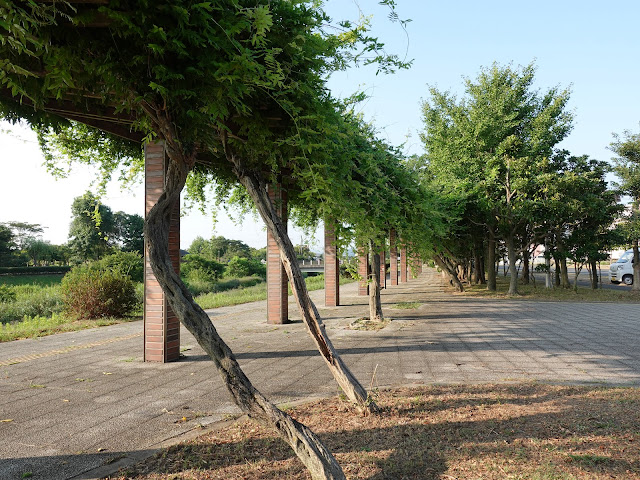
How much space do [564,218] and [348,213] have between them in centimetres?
1574

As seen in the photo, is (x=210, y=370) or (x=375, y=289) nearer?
(x=210, y=370)

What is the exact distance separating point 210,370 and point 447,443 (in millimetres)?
3837

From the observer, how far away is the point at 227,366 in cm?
294

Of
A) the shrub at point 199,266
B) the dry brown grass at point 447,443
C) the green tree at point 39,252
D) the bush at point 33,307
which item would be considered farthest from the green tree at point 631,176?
the green tree at point 39,252

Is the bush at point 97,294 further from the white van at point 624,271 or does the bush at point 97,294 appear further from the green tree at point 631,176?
the white van at point 624,271

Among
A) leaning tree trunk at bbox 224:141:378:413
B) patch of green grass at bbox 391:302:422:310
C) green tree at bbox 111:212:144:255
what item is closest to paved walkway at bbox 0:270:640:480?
leaning tree trunk at bbox 224:141:378:413

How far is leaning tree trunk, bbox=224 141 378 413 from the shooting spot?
4164mm

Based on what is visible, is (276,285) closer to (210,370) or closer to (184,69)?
(210,370)

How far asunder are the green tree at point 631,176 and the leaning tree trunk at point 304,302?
17.4m

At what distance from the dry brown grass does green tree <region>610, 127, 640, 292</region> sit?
15.9 meters

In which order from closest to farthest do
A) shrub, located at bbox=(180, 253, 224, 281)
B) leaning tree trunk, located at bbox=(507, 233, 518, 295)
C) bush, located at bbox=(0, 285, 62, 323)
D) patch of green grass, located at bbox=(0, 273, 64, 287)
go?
bush, located at bbox=(0, 285, 62, 323) < leaning tree trunk, located at bbox=(507, 233, 518, 295) < shrub, located at bbox=(180, 253, 224, 281) < patch of green grass, located at bbox=(0, 273, 64, 287)

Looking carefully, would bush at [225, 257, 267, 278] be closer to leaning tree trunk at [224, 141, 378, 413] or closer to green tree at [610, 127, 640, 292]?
green tree at [610, 127, 640, 292]

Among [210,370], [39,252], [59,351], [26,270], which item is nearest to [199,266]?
[26,270]

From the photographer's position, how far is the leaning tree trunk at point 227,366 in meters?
2.70
